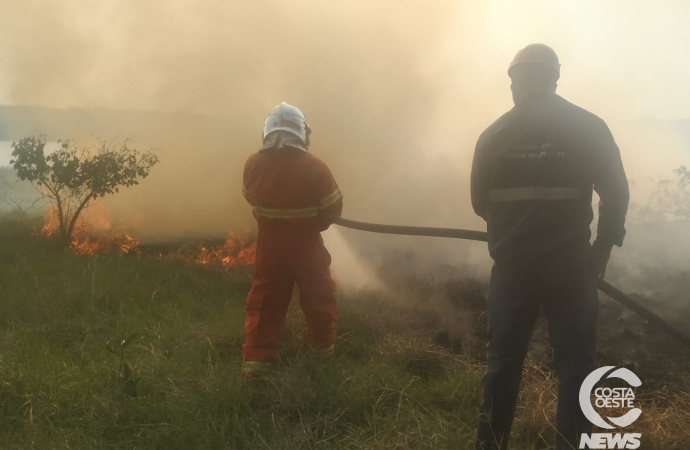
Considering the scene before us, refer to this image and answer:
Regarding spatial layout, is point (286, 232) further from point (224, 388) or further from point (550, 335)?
point (550, 335)

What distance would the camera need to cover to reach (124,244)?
28.3 feet

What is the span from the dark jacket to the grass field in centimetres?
122

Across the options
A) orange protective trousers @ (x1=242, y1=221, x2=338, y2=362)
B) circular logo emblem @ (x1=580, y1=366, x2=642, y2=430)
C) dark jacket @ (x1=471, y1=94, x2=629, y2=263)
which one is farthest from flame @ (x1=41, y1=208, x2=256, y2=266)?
dark jacket @ (x1=471, y1=94, x2=629, y2=263)

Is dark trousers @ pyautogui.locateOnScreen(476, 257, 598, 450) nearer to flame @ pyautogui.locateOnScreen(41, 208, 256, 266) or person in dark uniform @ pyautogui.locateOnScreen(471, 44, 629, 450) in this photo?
person in dark uniform @ pyautogui.locateOnScreen(471, 44, 629, 450)

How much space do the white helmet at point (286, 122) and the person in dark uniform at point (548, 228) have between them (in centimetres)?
155

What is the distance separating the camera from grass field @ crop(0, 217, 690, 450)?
2.85 meters

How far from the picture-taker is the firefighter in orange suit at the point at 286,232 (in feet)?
11.8

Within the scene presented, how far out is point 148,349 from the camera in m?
3.87

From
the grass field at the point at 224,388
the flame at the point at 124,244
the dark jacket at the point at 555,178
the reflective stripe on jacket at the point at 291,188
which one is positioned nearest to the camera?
the dark jacket at the point at 555,178

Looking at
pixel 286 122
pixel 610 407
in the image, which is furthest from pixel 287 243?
pixel 610 407

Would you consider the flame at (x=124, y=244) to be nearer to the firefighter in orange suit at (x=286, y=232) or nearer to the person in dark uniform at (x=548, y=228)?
the firefighter in orange suit at (x=286, y=232)

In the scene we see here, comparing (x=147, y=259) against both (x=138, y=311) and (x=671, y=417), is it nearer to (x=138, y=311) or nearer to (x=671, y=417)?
(x=138, y=311)

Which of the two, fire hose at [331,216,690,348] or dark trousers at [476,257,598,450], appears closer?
dark trousers at [476,257,598,450]

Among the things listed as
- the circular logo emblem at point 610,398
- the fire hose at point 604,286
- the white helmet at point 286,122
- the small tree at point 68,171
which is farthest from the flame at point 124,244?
the circular logo emblem at point 610,398
